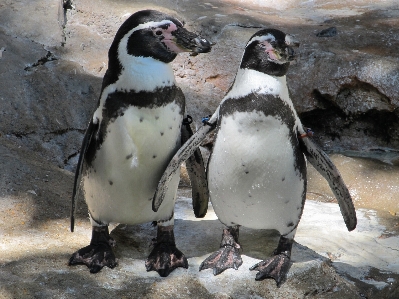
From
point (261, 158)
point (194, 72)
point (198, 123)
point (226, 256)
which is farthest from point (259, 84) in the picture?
point (194, 72)

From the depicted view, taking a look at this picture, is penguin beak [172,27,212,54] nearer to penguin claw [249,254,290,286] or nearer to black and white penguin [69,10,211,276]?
black and white penguin [69,10,211,276]

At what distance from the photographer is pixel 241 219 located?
9.65 feet

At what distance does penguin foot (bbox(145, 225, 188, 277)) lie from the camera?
2875mm

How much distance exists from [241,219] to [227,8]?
4114 mm

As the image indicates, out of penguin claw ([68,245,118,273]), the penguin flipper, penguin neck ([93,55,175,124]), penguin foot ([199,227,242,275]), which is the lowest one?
penguin claw ([68,245,118,273])

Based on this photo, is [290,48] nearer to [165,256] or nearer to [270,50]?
[270,50]

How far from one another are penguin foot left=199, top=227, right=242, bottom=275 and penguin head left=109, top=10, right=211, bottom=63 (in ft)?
3.05

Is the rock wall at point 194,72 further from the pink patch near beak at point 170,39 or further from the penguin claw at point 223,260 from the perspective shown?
the pink patch near beak at point 170,39

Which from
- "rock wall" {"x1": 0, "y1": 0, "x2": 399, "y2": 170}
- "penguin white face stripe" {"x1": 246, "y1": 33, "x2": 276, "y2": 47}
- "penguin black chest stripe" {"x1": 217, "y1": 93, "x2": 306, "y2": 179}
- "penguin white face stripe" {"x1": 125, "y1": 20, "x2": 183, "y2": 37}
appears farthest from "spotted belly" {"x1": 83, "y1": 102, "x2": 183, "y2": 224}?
"rock wall" {"x1": 0, "y1": 0, "x2": 399, "y2": 170}

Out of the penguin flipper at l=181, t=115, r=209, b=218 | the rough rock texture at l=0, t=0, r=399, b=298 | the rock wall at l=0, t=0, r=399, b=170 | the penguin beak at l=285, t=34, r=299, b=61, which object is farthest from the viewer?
the rock wall at l=0, t=0, r=399, b=170

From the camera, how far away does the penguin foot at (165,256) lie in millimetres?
2875

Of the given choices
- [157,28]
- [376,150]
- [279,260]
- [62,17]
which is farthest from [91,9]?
[279,260]

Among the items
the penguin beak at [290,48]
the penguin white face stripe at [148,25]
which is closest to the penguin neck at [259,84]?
the penguin beak at [290,48]

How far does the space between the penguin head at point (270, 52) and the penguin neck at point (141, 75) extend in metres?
0.39
